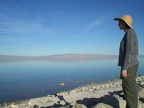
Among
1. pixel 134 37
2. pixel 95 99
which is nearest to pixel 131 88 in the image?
pixel 134 37

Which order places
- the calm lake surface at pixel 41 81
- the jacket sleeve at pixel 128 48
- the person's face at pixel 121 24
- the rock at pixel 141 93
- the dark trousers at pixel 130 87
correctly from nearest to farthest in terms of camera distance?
the jacket sleeve at pixel 128 48, the dark trousers at pixel 130 87, the person's face at pixel 121 24, the rock at pixel 141 93, the calm lake surface at pixel 41 81

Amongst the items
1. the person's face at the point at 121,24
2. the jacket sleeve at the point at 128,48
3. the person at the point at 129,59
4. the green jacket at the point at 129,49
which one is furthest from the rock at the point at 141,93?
the person's face at the point at 121,24

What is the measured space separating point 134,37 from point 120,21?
1.79 ft

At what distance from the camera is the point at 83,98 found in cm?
834

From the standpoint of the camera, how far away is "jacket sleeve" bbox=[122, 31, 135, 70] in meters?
4.61

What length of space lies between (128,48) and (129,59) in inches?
9.6

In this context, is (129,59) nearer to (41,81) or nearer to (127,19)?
(127,19)

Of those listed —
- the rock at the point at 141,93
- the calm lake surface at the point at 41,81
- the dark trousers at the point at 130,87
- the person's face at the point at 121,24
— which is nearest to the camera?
the dark trousers at the point at 130,87

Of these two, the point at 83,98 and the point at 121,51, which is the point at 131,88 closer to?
Result: the point at 121,51

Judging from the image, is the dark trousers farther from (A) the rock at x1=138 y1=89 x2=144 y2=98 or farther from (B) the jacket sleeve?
(A) the rock at x1=138 y1=89 x2=144 y2=98

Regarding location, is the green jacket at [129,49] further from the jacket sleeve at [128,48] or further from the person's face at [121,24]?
the person's face at [121,24]

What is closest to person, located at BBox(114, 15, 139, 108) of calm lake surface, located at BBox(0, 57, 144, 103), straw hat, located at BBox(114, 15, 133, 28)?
straw hat, located at BBox(114, 15, 133, 28)

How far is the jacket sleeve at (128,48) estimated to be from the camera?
15.1 ft

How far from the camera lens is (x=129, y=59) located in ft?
15.3
